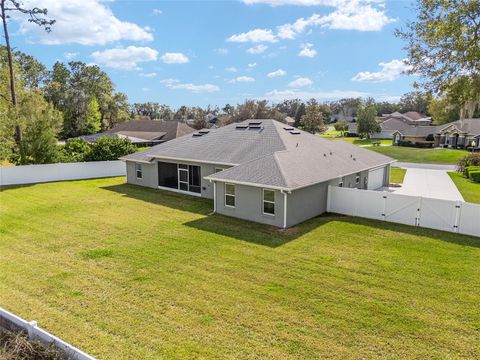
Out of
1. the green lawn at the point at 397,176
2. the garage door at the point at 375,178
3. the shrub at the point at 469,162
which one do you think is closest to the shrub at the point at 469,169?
the shrub at the point at 469,162

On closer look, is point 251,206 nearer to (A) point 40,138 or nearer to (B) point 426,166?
(A) point 40,138

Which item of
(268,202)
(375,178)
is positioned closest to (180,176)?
(268,202)

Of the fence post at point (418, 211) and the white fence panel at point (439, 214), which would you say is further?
the fence post at point (418, 211)

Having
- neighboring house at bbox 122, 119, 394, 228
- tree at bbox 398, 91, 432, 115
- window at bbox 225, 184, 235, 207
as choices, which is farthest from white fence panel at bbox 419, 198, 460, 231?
tree at bbox 398, 91, 432, 115

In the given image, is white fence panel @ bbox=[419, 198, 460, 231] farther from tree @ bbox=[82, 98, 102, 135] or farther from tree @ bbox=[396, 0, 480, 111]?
tree @ bbox=[82, 98, 102, 135]

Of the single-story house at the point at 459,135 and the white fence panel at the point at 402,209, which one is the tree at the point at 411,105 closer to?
the single-story house at the point at 459,135

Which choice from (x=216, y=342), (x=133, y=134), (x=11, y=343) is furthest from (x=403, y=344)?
(x=133, y=134)
